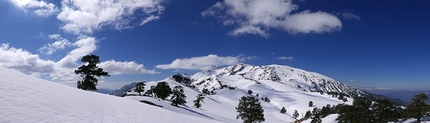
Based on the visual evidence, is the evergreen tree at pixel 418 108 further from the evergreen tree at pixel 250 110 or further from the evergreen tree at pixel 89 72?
the evergreen tree at pixel 89 72

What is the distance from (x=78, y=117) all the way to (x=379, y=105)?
2562 inches

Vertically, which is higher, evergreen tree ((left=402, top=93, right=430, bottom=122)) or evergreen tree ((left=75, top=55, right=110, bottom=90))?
evergreen tree ((left=75, top=55, right=110, bottom=90))

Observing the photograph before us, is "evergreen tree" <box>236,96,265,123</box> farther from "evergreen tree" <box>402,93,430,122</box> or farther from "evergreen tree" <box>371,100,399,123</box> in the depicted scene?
"evergreen tree" <box>402,93,430,122</box>

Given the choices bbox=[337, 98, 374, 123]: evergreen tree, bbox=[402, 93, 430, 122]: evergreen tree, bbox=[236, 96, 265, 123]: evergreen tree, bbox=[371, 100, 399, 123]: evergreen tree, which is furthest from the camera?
bbox=[402, 93, 430, 122]: evergreen tree

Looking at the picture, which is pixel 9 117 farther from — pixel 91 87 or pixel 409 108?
pixel 409 108

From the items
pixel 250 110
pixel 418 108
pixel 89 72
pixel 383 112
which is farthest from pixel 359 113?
pixel 89 72

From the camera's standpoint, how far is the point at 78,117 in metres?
15.0

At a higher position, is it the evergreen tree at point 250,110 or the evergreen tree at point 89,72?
the evergreen tree at point 89,72

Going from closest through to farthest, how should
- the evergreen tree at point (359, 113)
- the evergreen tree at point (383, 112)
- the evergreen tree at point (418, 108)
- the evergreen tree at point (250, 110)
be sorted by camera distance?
1. the evergreen tree at point (250, 110)
2. the evergreen tree at point (359, 113)
3. the evergreen tree at point (383, 112)
4. the evergreen tree at point (418, 108)

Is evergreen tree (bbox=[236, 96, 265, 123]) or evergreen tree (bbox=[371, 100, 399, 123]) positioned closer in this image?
evergreen tree (bbox=[236, 96, 265, 123])

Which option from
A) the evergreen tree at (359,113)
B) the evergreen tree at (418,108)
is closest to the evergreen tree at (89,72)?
the evergreen tree at (359,113)

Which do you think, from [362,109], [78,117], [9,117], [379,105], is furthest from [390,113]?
[9,117]

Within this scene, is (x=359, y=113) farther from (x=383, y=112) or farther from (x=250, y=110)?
(x=250, y=110)

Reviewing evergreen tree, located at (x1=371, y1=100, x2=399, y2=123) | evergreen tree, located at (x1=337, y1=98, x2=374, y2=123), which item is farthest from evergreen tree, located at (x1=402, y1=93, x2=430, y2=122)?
evergreen tree, located at (x1=337, y1=98, x2=374, y2=123)
